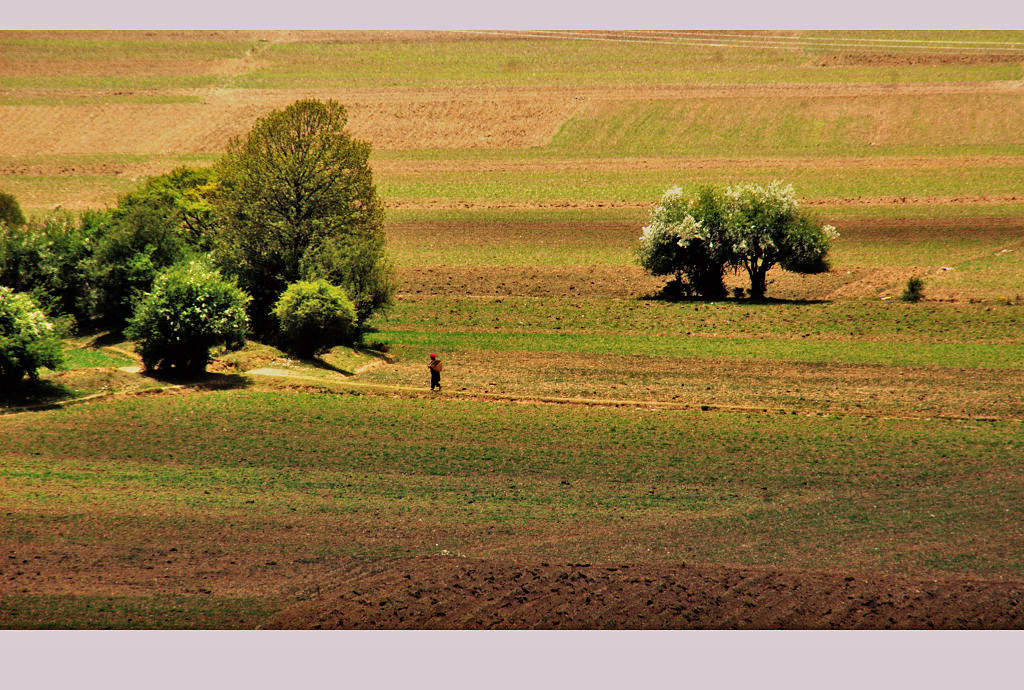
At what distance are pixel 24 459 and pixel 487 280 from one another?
37165 millimetres

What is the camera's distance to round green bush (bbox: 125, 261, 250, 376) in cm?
5078

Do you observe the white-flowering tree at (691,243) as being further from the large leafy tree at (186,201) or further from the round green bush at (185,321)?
the round green bush at (185,321)

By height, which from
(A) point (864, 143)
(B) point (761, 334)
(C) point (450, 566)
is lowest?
(C) point (450, 566)

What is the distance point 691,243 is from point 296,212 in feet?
81.3

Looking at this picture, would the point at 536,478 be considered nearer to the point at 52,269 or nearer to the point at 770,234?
the point at 770,234

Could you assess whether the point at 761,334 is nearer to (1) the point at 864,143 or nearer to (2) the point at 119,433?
(2) the point at 119,433

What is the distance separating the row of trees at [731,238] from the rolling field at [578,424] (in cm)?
251

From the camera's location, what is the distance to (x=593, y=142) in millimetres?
106250

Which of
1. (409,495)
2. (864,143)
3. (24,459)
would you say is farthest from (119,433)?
(864,143)

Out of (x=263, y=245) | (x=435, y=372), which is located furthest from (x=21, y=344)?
(x=435, y=372)

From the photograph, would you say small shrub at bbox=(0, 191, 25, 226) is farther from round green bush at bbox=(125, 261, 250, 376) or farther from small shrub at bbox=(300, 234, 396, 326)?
round green bush at bbox=(125, 261, 250, 376)

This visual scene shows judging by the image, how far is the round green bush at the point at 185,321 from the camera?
167 feet

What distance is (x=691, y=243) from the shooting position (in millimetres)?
68875

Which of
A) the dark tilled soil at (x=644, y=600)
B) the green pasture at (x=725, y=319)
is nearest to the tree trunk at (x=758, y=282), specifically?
the green pasture at (x=725, y=319)
